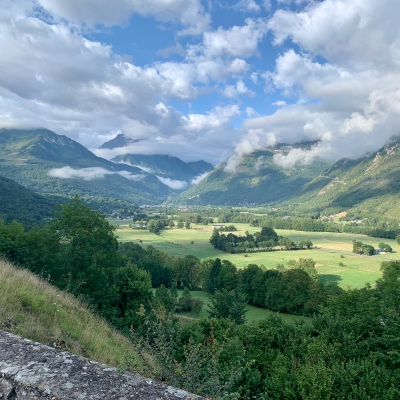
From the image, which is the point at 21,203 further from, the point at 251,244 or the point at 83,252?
the point at 83,252

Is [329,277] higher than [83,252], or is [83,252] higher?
[83,252]

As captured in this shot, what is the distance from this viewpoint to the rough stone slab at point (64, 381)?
320 centimetres

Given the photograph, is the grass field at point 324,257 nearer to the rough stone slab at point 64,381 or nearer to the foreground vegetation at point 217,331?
the foreground vegetation at point 217,331

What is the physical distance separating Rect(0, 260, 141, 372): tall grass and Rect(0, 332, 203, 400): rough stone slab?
154 centimetres

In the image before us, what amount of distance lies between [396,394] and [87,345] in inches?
413

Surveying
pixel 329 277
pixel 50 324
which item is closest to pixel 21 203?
pixel 329 277

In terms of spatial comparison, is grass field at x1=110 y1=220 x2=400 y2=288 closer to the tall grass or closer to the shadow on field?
the shadow on field

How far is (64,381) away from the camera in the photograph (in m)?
3.38

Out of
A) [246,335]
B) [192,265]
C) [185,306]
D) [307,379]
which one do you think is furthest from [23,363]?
[192,265]

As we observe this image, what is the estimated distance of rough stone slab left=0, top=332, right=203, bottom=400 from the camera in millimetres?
3199

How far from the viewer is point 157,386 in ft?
11.6

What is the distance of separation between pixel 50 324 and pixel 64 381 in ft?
16.9

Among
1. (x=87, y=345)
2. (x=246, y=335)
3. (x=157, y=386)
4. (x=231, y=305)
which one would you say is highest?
(x=157, y=386)

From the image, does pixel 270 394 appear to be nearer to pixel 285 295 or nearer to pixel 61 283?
pixel 61 283
